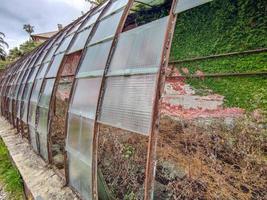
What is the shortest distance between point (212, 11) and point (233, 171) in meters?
4.63

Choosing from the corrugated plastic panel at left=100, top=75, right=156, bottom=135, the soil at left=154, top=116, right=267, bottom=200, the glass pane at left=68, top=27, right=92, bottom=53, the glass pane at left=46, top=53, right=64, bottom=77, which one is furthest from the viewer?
the glass pane at left=46, top=53, right=64, bottom=77

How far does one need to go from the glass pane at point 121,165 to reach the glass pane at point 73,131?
0.53 meters

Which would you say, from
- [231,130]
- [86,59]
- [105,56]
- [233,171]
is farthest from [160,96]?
[231,130]

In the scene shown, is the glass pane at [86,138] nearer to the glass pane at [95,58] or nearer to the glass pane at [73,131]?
the glass pane at [73,131]

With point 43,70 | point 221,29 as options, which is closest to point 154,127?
point 43,70

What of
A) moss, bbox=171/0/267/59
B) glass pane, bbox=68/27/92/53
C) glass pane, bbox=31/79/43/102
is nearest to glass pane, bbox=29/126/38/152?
glass pane, bbox=31/79/43/102

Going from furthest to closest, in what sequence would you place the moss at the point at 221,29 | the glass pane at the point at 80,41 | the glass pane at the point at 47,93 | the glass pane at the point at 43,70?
the moss at the point at 221,29
the glass pane at the point at 43,70
the glass pane at the point at 47,93
the glass pane at the point at 80,41

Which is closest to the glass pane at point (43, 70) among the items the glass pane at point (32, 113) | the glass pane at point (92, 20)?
the glass pane at point (32, 113)

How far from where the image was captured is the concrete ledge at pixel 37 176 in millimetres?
3420

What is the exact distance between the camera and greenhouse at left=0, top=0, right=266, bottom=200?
2049mm

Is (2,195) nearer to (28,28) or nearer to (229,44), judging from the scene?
(229,44)

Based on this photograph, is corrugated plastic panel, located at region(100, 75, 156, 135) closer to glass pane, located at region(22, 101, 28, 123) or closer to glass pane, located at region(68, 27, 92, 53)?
glass pane, located at region(68, 27, 92, 53)

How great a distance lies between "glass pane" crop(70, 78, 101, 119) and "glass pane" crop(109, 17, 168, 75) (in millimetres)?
406

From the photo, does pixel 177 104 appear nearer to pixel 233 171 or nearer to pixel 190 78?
pixel 190 78
